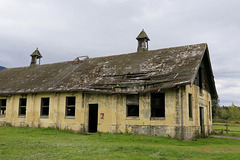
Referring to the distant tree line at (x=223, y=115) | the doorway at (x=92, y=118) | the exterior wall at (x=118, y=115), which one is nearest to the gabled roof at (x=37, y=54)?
the exterior wall at (x=118, y=115)

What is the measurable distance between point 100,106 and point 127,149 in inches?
300

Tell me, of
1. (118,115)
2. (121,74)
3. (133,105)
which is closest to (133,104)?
(133,105)

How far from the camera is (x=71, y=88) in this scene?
18.4 metres

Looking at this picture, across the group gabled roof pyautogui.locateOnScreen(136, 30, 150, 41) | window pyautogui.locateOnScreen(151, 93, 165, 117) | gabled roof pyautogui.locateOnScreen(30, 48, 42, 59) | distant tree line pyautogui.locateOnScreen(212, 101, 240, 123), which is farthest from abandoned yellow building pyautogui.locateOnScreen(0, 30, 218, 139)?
distant tree line pyautogui.locateOnScreen(212, 101, 240, 123)

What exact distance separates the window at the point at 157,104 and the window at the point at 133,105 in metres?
1.14

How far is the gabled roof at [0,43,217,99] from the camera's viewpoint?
51.8ft

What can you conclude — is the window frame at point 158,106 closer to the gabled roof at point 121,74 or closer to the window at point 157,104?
the window at point 157,104

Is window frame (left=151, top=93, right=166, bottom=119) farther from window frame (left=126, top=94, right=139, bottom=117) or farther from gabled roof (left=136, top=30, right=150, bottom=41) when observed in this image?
gabled roof (left=136, top=30, right=150, bottom=41)

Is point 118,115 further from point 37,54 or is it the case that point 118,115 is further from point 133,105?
point 37,54

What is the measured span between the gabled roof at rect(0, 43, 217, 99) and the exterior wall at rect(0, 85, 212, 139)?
659 millimetres

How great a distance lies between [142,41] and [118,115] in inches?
370

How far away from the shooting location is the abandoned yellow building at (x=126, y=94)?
1494 centimetres

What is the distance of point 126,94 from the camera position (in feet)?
53.4

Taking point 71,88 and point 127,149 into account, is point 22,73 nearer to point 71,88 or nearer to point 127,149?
point 71,88
